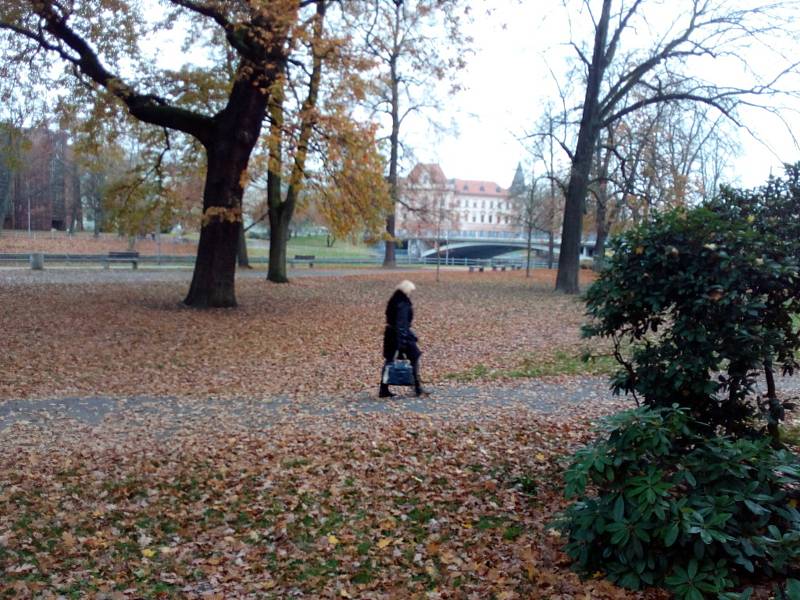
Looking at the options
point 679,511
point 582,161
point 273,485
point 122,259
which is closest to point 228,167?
point 273,485

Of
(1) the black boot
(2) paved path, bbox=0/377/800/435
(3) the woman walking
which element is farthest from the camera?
(1) the black boot

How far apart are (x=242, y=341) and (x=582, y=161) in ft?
49.6

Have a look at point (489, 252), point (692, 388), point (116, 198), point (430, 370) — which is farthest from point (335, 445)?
point (489, 252)

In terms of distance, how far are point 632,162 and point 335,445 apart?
20.6m

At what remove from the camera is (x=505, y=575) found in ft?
14.6

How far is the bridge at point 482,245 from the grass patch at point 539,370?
58.6 meters

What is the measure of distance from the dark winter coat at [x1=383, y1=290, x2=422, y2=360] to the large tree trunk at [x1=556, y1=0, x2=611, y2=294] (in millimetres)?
17226

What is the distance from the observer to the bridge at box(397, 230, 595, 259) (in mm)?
74875

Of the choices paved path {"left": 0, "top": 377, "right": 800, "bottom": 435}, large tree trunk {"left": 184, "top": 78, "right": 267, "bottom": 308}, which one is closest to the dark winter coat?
paved path {"left": 0, "top": 377, "right": 800, "bottom": 435}

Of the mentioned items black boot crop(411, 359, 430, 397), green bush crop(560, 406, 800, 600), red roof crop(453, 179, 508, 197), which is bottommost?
black boot crop(411, 359, 430, 397)

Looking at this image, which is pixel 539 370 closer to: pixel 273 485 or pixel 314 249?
pixel 273 485

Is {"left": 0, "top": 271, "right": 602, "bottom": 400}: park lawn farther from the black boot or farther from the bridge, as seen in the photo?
the bridge

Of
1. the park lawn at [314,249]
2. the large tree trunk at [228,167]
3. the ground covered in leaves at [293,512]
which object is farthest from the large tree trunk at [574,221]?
the park lawn at [314,249]

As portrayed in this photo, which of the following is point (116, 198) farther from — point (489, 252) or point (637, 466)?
point (489, 252)
